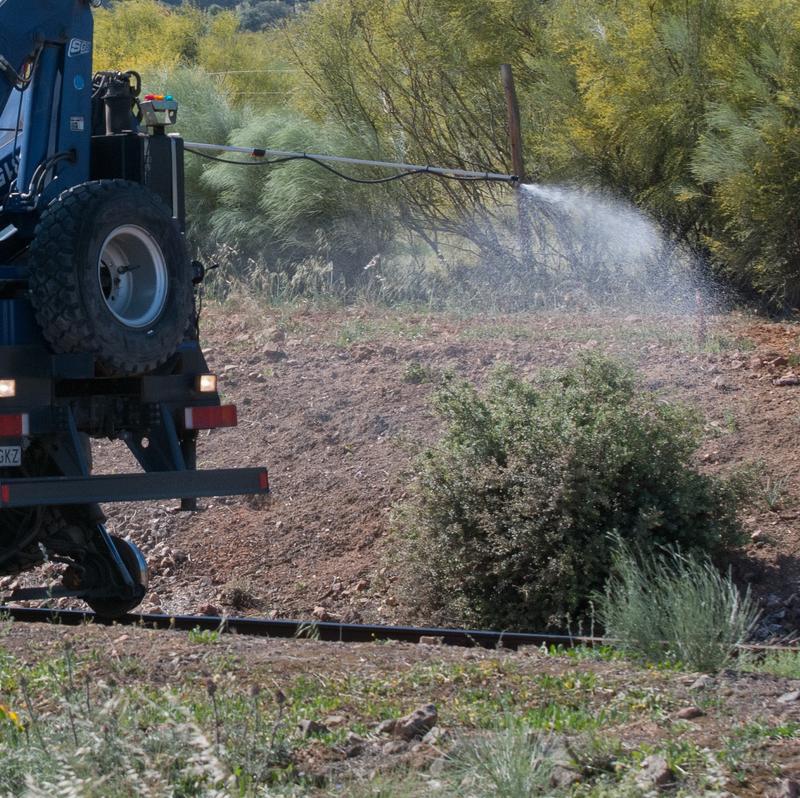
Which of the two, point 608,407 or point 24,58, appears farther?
point 608,407

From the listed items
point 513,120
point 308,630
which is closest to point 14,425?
point 308,630

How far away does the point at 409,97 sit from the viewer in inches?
763

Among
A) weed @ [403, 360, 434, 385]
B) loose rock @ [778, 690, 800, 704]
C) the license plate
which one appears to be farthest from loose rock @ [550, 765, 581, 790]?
weed @ [403, 360, 434, 385]

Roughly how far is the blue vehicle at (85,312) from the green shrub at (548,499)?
5.53 ft

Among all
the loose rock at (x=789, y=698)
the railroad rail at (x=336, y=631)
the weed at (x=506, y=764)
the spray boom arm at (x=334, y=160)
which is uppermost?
the spray boom arm at (x=334, y=160)

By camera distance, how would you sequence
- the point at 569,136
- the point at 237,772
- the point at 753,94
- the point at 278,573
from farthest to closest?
1. the point at 569,136
2. the point at 753,94
3. the point at 278,573
4. the point at 237,772

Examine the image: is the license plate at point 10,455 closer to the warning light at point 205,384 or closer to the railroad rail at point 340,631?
the railroad rail at point 340,631

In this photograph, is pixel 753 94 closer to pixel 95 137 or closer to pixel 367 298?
pixel 367 298

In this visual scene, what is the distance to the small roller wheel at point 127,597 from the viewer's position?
336 inches

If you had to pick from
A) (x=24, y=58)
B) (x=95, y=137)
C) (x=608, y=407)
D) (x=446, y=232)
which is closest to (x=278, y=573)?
(x=608, y=407)

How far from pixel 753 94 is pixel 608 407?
690cm

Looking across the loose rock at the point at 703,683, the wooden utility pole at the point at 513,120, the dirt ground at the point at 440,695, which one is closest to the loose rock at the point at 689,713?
the dirt ground at the point at 440,695

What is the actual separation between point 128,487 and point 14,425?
31.7 inches

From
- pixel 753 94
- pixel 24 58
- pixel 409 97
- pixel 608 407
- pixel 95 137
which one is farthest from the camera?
pixel 409 97
